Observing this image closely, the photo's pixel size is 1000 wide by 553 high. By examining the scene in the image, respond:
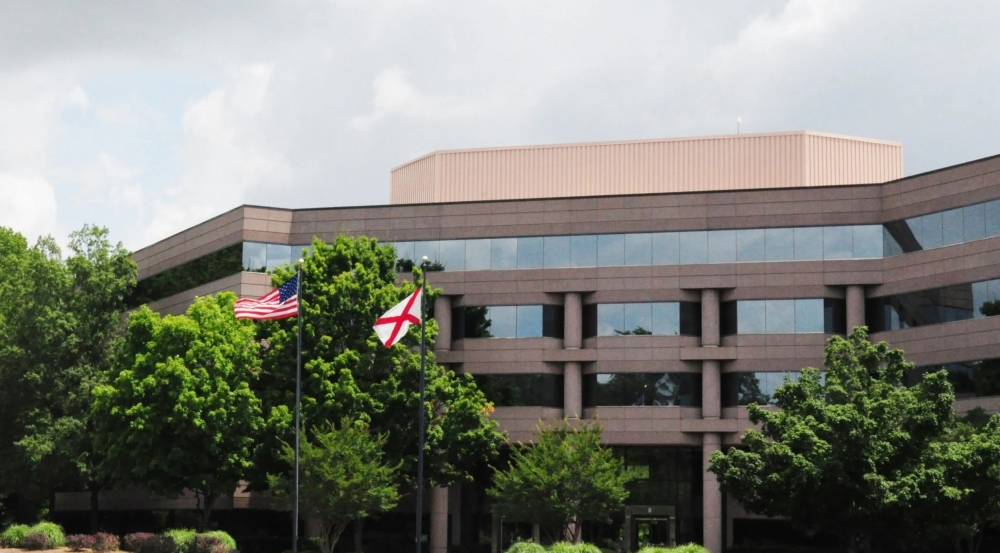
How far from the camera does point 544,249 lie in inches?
2522

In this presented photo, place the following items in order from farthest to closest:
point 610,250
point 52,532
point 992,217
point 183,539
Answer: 1. point 610,250
2. point 52,532
3. point 992,217
4. point 183,539

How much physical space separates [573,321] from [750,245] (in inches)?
359

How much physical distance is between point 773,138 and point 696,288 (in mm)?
11065

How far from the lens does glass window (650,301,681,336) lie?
62.1m

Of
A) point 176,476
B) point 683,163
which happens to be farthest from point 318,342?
point 683,163

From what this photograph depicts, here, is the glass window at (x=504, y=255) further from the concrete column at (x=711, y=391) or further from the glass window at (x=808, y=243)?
the glass window at (x=808, y=243)

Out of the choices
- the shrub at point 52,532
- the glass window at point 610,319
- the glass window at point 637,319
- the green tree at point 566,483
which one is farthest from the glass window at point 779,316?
the shrub at point 52,532

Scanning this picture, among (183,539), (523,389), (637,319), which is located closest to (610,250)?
(637,319)

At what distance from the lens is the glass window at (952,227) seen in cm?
5716

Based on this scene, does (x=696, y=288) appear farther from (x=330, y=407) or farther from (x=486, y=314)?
(x=330, y=407)

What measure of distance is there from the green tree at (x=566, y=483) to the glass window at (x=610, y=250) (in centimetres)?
907

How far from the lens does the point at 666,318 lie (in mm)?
62188

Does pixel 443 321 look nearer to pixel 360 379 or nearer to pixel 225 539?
pixel 360 379

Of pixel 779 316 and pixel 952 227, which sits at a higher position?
pixel 952 227
